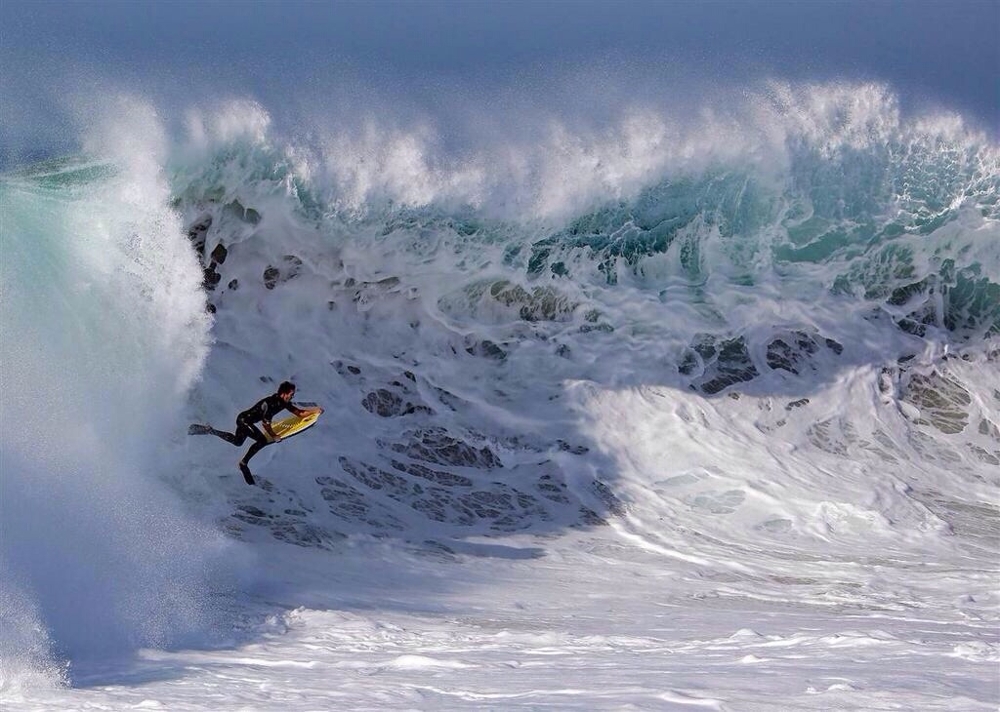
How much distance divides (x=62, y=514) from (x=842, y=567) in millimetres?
6185

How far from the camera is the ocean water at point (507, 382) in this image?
874cm

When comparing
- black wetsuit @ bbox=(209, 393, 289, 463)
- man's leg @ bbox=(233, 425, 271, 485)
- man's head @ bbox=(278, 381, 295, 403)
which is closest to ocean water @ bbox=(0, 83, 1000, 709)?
man's leg @ bbox=(233, 425, 271, 485)

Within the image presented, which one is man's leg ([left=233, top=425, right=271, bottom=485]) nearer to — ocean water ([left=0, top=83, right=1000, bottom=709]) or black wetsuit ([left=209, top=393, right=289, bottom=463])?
black wetsuit ([left=209, top=393, right=289, bottom=463])

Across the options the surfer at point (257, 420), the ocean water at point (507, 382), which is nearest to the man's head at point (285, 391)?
the surfer at point (257, 420)

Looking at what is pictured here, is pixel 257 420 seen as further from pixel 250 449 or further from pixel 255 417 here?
pixel 250 449

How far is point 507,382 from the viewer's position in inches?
505

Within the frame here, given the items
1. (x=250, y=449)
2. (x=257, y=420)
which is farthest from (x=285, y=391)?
(x=250, y=449)

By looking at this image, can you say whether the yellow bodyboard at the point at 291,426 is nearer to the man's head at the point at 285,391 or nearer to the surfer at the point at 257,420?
the surfer at the point at 257,420

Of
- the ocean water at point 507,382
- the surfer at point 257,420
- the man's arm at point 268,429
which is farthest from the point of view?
the man's arm at point 268,429

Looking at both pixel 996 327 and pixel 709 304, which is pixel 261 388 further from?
pixel 996 327

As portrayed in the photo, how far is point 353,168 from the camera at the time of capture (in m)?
13.5

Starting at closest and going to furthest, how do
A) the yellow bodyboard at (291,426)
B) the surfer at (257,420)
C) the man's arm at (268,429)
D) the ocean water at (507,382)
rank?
the ocean water at (507,382) < the surfer at (257,420) < the man's arm at (268,429) < the yellow bodyboard at (291,426)

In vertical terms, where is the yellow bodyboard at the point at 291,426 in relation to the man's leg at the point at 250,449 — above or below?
above

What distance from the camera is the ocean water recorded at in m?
8.74
